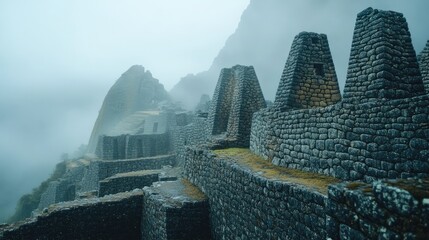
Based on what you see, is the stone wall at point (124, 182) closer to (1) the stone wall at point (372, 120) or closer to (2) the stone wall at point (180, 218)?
(2) the stone wall at point (180, 218)

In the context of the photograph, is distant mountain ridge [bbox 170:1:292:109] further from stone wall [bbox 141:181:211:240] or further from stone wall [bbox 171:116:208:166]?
stone wall [bbox 141:181:211:240]

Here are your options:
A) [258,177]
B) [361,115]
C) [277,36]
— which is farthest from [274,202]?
[277,36]

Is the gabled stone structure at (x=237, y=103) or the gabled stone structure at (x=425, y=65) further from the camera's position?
the gabled stone structure at (x=237, y=103)

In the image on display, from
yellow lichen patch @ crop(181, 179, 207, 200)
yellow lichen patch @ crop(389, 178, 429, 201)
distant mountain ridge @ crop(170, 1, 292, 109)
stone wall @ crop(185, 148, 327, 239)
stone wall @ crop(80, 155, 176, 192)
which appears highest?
distant mountain ridge @ crop(170, 1, 292, 109)

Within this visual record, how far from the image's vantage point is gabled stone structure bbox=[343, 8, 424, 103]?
6.32 m

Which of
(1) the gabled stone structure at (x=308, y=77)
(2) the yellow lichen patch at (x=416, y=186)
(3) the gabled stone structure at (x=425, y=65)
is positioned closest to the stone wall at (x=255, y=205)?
(2) the yellow lichen patch at (x=416, y=186)

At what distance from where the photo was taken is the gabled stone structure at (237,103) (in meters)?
14.5

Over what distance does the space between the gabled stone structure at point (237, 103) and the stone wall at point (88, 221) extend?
212 inches

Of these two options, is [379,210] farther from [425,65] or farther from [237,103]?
[237,103]

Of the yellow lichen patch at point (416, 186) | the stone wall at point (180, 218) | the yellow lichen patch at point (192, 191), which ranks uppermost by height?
the yellow lichen patch at point (416, 186)

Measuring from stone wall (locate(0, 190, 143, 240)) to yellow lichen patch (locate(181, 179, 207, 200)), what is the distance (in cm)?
208

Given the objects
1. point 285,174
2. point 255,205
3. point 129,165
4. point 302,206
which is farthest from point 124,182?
point 302,206

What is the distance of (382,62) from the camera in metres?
6.43

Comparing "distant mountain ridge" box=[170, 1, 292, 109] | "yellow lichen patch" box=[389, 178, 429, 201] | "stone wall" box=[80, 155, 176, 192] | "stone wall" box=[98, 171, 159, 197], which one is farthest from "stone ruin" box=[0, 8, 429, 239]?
"distant mountain ridge" box=[170, 1, 292, 109]
